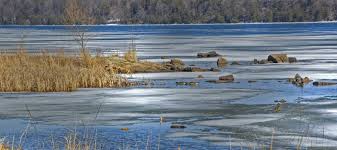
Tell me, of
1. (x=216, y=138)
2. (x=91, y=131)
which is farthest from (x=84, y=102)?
(x=216, y=138)

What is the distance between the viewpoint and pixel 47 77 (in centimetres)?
2411

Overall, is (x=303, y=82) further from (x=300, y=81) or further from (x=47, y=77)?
(x=47, y=77)

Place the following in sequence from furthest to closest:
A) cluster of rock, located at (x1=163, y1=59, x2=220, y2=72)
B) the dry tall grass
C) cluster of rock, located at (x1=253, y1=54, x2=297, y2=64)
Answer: cluster of rock, located at (x1=253, y1=54, x2=297, y2=64) → cluster of rock, located at (x1=163, y1=59, x2=220, y2=72) → the dry tall grass

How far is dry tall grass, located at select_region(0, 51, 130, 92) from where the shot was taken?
23.7m

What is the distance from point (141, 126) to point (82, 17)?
1803 centimetres

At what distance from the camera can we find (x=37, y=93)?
903 inches

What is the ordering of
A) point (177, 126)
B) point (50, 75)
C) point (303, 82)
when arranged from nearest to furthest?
point (177, 126) < point (50, 75) < point (303, 82)

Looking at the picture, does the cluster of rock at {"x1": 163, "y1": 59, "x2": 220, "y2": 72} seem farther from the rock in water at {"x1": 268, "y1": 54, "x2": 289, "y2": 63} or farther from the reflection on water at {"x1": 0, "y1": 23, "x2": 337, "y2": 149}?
the rock in water at {"x1": 268, "y1": 54, "x2": 289, "y2": 63}

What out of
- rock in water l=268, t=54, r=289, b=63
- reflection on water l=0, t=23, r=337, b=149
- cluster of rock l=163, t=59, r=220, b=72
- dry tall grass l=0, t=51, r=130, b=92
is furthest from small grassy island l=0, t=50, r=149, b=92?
rock in water l=268, t=54, r=289, b=63

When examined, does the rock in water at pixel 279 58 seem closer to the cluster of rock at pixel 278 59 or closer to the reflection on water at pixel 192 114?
the cluster of rock at pixel 278 59

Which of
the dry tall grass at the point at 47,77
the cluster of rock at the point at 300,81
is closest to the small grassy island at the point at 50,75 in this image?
the dry tall grass at the point at 47,77

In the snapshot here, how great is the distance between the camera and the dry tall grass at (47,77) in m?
23.7

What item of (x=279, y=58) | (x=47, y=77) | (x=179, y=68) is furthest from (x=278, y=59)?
(x=47, y=77)

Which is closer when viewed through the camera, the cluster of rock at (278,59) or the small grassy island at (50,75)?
the small grassy island at (50,75)
